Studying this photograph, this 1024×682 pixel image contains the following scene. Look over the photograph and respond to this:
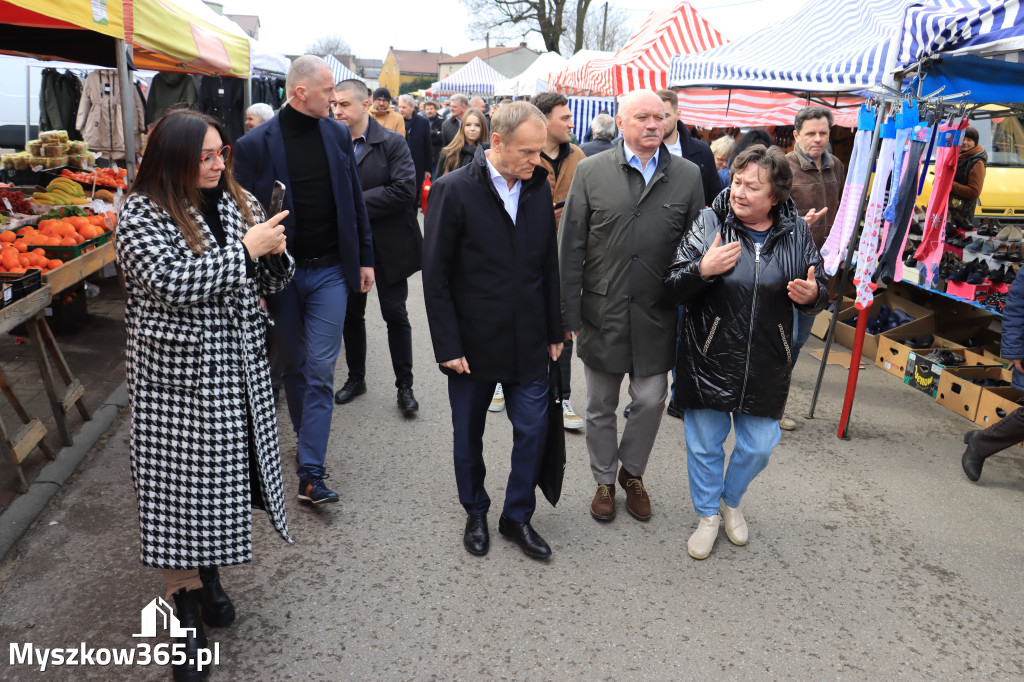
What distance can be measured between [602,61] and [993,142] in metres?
7.53

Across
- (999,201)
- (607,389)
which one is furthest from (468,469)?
(999,201)

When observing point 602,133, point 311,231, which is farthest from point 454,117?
point 311,231

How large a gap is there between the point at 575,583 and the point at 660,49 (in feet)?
35.0

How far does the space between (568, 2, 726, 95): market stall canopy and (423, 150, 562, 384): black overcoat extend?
30.0 ft

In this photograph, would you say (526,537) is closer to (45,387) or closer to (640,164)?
(640,164)

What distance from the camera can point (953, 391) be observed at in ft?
19.2

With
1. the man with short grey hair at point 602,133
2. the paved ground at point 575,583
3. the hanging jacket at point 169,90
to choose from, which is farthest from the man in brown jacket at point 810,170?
the hanging jacket at point 169,90

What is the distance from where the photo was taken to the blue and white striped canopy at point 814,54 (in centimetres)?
522

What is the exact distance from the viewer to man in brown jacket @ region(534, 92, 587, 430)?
5.10m

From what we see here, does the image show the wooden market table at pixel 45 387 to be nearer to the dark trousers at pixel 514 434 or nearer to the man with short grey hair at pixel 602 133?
the dark trousers at pixel 514 434

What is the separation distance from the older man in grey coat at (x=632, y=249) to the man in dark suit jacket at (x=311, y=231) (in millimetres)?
1172

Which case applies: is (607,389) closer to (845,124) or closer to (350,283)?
(350,283)

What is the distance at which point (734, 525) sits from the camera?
3.83m

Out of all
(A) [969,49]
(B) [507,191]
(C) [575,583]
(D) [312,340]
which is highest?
(A) [969,49]
